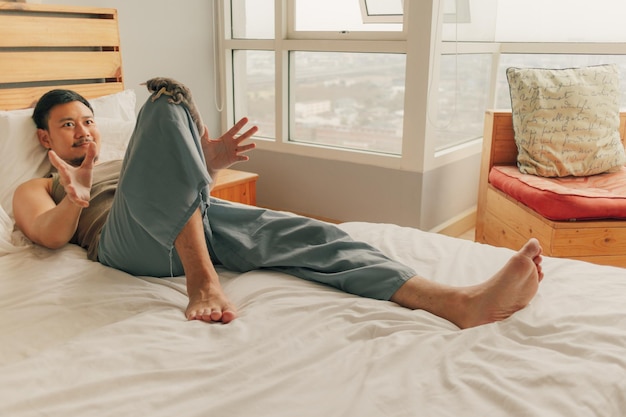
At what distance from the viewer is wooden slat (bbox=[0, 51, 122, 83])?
225 centimetres

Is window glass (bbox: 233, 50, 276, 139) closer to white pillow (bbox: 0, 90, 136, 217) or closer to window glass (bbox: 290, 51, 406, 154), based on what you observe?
window glass (bbox: 290, 51, 406, 154)

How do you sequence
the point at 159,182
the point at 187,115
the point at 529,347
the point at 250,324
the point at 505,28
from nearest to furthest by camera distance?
1. the point at 529,347
2. the point at 250,324
3. the point at 159,182
4. the point at 187,115
5. the point at 505,28

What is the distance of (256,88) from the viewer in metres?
3.46

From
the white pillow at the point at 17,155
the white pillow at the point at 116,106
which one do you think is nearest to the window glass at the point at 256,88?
the white pillow at the point at 116,106

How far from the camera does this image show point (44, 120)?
1.90 m

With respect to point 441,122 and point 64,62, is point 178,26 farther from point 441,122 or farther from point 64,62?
point 441,122

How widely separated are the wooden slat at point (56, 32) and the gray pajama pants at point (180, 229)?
1.16 meters

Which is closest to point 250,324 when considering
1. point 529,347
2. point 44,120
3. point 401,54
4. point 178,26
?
point 529,347

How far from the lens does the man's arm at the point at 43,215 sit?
1.54 m

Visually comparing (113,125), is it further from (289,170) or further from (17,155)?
(289,170)

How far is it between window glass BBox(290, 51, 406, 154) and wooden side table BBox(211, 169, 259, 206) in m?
0.63

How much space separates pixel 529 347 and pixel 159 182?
86cm

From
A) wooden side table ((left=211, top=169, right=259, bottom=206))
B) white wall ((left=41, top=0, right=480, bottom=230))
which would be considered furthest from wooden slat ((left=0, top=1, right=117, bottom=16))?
wooden side table ((left=211, top=169, right=259, bottom=206))

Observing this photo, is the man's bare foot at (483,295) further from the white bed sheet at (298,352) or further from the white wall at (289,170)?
the white wall at (289,170)
